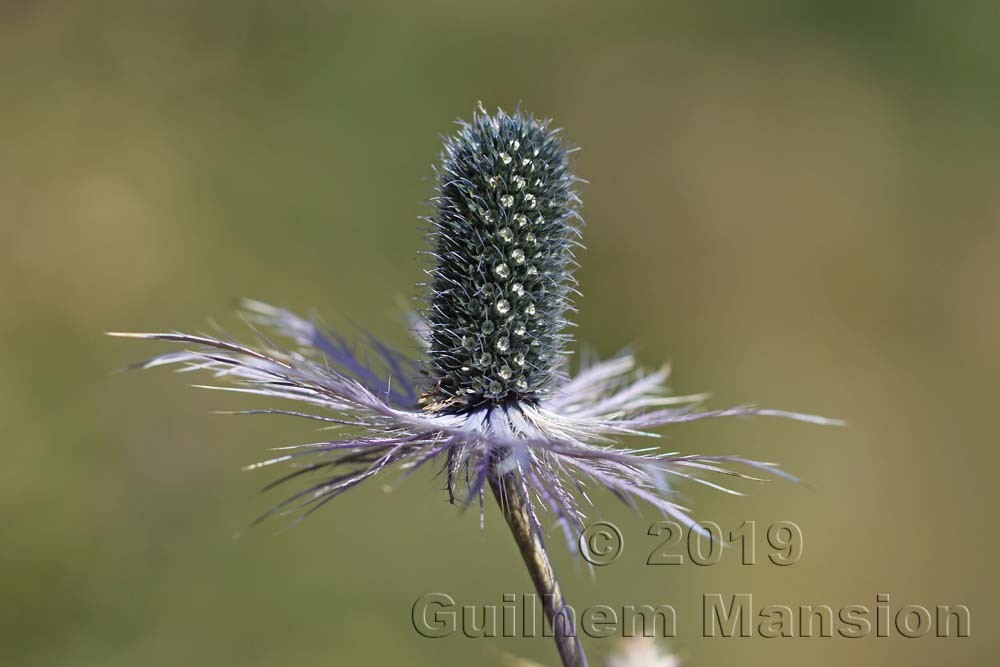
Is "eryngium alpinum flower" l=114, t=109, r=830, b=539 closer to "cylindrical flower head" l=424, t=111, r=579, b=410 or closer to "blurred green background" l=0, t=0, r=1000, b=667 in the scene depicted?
"cylindrical flower head" l=424, t=111, r=579, b=410

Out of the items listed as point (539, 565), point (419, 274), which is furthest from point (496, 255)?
point (419, 274)

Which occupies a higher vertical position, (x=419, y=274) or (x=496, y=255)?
(x=419, y=274)

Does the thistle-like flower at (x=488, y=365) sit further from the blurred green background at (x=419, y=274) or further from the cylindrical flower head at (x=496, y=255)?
the blurred green background at (x=419, y=274)

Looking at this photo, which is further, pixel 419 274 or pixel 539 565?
pixel 419 274

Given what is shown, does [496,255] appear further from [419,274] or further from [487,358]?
[419,274]

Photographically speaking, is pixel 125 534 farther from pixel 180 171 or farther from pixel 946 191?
pixel 946 191

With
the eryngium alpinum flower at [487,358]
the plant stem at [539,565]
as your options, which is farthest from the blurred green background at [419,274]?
the plant stem at [539,565]
